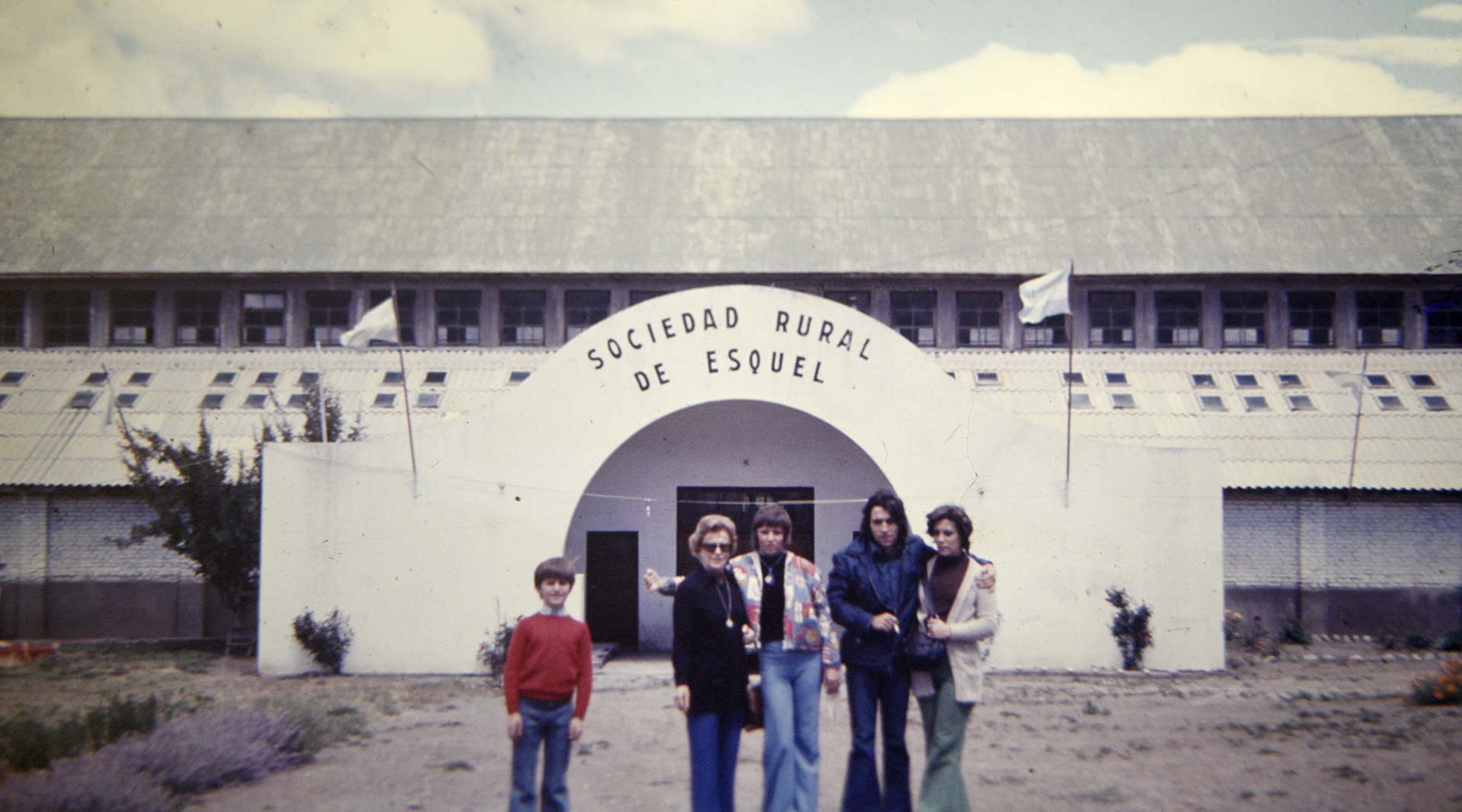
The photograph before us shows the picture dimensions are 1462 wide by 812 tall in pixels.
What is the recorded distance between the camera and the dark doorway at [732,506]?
52.4 ft

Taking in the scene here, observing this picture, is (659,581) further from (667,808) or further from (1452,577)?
(1452,577)

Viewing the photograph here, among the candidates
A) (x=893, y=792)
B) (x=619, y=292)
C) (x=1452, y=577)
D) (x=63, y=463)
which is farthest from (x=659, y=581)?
(x=1452, y=577)

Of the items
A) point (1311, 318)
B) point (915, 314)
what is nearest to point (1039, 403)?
point (915, 314)

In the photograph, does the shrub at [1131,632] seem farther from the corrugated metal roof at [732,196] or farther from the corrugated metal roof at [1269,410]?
the corrugated metal roof at [732,196]

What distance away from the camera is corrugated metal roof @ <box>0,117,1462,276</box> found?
717 inches

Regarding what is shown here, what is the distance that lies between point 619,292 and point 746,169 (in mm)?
3655

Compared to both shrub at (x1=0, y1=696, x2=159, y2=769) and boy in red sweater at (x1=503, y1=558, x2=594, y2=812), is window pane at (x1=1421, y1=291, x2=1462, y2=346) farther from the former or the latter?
shrub at (x1=0, y1=696, x2=159, y2=769)

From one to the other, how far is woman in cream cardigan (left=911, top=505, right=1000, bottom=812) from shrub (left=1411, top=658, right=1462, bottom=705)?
6655 millimetres

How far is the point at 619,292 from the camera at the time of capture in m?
18.1

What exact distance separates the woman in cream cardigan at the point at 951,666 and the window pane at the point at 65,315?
690 inches

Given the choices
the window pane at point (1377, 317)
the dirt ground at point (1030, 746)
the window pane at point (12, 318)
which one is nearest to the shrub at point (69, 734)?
the dirt ground at point (1030, 746)

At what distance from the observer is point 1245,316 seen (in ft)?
60.4

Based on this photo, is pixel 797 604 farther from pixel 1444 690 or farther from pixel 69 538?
pixel 69 538

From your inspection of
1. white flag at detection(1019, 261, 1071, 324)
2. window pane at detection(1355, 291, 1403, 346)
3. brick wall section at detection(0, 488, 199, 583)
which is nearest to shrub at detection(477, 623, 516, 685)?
brick wall section at detection(0, 488, 199, 583)
